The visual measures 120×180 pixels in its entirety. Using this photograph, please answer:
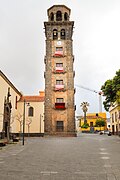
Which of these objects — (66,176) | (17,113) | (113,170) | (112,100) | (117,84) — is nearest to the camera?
(66,176)

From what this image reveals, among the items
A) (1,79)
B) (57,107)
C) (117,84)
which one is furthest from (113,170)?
(57,107)

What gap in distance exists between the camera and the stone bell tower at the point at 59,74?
136ft

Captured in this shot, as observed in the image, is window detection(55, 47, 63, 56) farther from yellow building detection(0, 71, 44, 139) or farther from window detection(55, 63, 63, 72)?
yellow building detection(0, 71, 44, 139)

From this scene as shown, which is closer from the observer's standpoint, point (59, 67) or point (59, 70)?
point (59, 70)

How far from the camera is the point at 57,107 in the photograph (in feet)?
137

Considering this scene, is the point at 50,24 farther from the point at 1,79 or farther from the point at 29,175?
the point at 29,175

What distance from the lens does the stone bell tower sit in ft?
136

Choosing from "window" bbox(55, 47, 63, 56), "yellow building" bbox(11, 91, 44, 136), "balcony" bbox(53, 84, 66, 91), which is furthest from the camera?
"window" bbox(55, 47, 63, 56)

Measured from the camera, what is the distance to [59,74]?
43562 millimetres

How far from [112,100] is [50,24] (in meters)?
23.3

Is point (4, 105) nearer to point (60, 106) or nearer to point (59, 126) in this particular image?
point (60, 106)

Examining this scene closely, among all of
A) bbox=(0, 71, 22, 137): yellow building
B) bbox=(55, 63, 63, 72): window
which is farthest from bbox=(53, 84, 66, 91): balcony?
bbox=(0, 71, 22, 137): yellow building

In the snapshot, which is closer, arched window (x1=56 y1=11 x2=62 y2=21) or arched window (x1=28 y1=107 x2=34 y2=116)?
arched window (x1=28 y1=107 x2=34 y2=116)

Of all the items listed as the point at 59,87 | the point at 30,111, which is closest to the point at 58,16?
the point at 59,87
